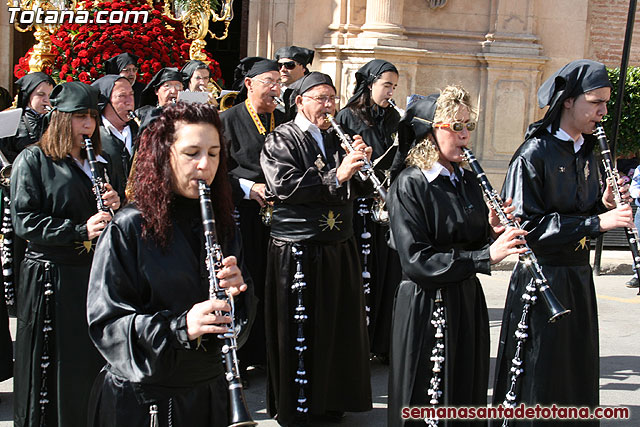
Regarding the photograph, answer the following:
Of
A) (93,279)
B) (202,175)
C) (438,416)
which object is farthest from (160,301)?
(438,416)

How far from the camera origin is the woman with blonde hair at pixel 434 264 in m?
4.03

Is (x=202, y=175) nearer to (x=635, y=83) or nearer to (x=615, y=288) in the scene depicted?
(x=615, y=288)

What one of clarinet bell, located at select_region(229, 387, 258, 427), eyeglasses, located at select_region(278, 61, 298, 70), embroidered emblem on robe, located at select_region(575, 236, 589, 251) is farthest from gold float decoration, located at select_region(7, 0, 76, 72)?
clarinet bell, located at select_region(229, 387, 258, 427)

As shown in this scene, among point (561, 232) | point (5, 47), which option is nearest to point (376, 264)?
point (561, 232)

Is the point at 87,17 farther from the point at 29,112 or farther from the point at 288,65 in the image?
the point at 288,65

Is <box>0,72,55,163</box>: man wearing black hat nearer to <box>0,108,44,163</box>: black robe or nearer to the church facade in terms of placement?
<box>0,108,44,163</box>: black robe

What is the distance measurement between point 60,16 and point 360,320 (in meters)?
6.01

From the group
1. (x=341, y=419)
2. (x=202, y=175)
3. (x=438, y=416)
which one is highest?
(x=202, y=175)

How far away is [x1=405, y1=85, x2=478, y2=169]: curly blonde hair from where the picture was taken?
4098 millimetres

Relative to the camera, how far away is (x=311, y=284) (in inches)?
212

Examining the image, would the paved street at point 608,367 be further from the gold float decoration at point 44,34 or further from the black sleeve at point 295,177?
the gold float decoration at point 44,34

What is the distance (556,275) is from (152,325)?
2408mm

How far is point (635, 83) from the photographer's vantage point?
13.5m

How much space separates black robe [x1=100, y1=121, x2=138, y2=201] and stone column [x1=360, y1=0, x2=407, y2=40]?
19.3 ft
